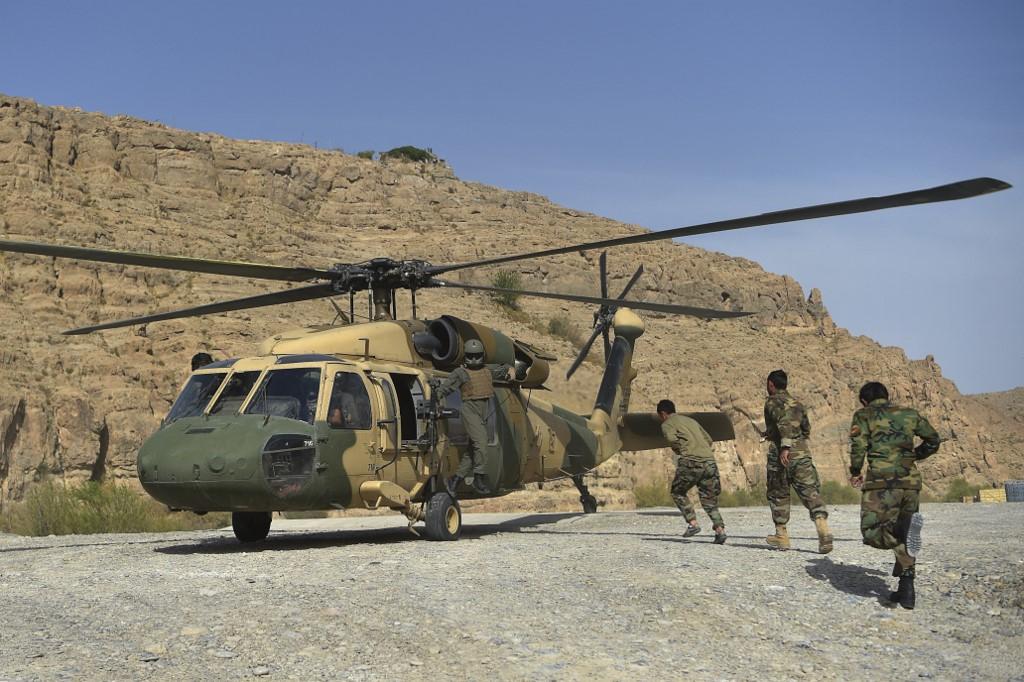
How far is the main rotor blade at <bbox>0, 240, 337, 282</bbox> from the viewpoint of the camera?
966 centimetres

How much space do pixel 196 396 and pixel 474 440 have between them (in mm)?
3223

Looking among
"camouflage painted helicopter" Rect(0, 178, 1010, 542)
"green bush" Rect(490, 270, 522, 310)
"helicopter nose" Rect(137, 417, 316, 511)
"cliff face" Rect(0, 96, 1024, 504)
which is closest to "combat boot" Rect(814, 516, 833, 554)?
"camouflage painted helicopter" Rect(0, 178, 1010, 542)

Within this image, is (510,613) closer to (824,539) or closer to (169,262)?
(824,539)

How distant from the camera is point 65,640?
20.9 feet

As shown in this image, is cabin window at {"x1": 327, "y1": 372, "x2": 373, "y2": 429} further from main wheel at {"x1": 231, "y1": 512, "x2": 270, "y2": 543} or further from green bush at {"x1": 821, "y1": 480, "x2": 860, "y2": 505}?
green bush at {"x1": 821, "y1": 480, "x2": 860, "y2": 505}

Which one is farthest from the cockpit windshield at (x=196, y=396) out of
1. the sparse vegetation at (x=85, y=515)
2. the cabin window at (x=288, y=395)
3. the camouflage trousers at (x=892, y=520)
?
the camouflage trousers at (x=892, y=520)

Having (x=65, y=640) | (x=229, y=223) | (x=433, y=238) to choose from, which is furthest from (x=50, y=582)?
(x=433, y=238)

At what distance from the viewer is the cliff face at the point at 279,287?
2933cm

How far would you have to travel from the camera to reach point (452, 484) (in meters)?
12.3

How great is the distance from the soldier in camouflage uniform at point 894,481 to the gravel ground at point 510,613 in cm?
41

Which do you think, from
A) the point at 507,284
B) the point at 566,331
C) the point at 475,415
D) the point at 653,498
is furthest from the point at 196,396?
the point at 507,284

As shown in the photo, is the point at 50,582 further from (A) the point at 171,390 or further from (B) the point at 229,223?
(B) the point at 229,223

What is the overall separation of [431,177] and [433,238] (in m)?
10.3

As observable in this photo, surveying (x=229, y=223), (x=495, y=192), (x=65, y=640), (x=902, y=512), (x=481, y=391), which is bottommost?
(x=65, y=640)
